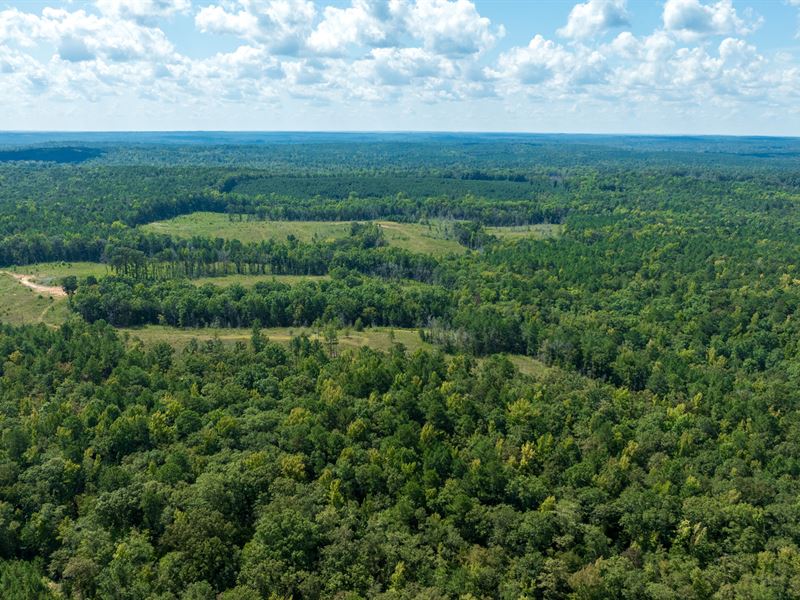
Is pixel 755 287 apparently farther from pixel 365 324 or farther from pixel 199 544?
pixel 199 544

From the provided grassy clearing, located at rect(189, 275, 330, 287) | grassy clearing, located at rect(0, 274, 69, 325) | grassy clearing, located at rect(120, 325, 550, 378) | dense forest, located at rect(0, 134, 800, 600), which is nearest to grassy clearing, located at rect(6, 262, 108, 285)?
grassy clearing, located at rect(0, 274, 69, 325)

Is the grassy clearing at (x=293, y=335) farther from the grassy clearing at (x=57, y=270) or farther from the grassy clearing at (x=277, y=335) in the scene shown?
the grassy clearing at (x=57, y=270)

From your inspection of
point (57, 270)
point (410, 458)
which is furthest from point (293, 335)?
A: point (57, 270)

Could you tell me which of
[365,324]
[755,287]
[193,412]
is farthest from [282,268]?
[755,287]

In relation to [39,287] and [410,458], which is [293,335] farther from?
[39,287]

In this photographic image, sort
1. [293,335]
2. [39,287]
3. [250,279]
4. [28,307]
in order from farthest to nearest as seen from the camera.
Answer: [250,279]
[39,287]
[28,307]
[293,335]

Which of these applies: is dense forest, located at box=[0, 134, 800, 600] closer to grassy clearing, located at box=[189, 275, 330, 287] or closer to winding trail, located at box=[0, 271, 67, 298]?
winding trail, located at box=[0, 271, 67, 298]

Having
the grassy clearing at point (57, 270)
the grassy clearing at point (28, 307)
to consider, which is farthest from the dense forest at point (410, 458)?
the grassy clearing at point (57, 270)
